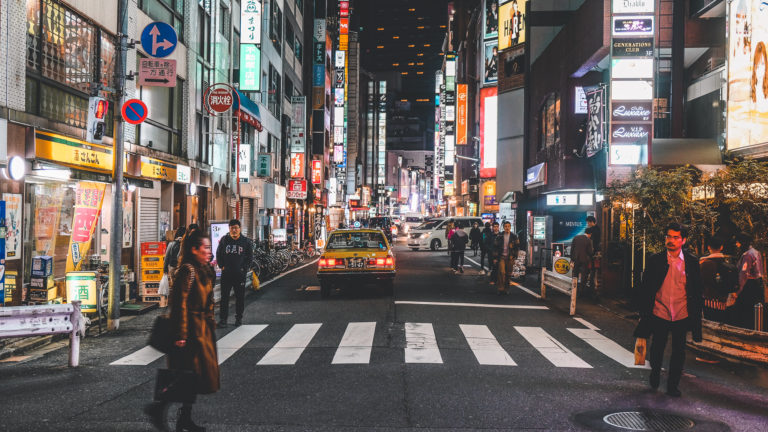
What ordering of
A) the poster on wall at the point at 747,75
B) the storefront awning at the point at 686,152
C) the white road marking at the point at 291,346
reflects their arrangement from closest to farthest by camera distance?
1. the white road marking at the point at 291,346
2. the poster on wall at the point at 747,75
3. the storefront awning at the point at 686,152

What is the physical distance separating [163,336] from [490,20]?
5517 centimetres

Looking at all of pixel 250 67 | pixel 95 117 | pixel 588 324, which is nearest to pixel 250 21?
pixel 250 67

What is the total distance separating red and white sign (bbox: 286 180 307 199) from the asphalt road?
2827 centimetres

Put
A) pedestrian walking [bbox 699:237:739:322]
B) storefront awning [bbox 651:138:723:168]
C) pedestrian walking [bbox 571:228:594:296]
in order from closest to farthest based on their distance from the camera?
pedestrian walking [bbox 699:237:739:322], pedestrian walking [bbox 571:228:594:296], storefront awning [bbox 651:138:723:168]

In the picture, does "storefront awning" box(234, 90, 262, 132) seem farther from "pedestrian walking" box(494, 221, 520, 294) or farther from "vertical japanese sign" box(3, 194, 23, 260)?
"vertical japanese sign" box(3, 194, 23, 260)

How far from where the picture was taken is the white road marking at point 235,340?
9.25 metres

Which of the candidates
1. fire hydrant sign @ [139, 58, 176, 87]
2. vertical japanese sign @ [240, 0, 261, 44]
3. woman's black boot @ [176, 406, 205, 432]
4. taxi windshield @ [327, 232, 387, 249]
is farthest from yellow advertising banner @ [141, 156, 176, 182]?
woman's black boot @ [176, 406, 205, 432]

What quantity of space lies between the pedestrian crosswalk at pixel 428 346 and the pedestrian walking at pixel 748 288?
1.93m

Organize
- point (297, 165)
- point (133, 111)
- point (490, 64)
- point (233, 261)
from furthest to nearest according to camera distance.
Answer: point (490, 64)
point (297, 165)
point (133, 111)
point (233, 261)

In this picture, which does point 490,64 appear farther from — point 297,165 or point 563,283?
point 563,283

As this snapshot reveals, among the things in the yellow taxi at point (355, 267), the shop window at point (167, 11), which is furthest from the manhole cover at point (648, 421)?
the shop window at point (167, 11)

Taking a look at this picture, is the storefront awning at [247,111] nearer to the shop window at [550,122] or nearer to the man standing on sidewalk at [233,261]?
the shop window at [550,122]

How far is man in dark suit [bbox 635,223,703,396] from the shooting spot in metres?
7.04

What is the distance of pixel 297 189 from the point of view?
41312 mm
